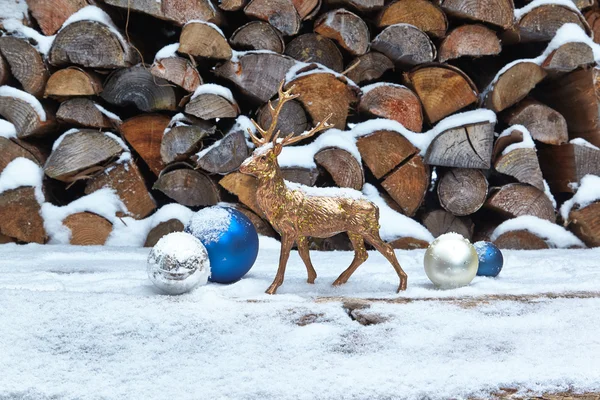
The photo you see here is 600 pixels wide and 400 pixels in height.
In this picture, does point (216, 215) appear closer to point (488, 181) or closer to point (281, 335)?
point (281, 335)

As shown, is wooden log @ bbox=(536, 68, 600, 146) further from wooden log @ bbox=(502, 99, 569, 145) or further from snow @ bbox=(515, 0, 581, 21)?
snow @ bbox=(515, 0, 581, 21)

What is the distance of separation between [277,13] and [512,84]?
108 centimetres

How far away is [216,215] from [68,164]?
3.53ft

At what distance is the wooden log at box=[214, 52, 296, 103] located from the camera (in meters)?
2.35

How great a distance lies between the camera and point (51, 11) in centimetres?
244

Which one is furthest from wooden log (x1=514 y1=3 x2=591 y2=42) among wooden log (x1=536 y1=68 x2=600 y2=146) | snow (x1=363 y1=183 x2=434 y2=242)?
snow (x1=363 y1=183 x2=434 y2=242)

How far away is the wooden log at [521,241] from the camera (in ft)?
8.13

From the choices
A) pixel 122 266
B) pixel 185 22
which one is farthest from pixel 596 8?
pixel 122 266

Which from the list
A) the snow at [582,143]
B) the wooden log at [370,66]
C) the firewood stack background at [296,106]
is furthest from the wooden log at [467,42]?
the snow at [582,143]

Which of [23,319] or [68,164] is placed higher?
[68,164]

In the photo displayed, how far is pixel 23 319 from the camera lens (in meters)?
1.12


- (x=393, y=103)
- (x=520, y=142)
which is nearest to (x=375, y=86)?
(x=393, y=103)

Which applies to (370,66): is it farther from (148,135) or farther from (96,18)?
(96,18)

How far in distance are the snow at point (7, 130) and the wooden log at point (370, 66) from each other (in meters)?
1.47
